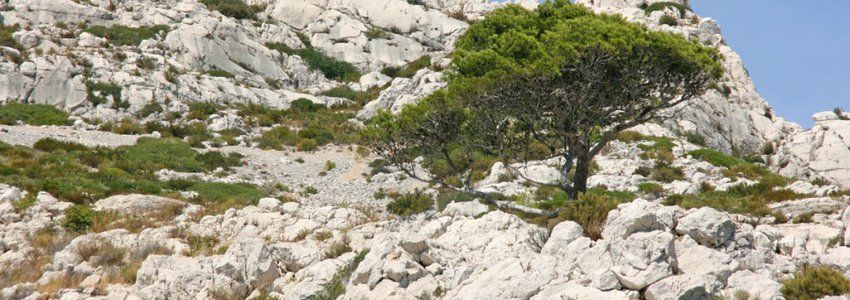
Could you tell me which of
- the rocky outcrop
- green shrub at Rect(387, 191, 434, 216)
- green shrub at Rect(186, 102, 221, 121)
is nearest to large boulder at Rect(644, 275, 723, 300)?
green shrub at Rect(387, 191, 434, 216)

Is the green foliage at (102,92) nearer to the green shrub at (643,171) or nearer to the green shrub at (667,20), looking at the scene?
the green shrub at (643,171)

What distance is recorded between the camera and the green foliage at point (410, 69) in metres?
56.9

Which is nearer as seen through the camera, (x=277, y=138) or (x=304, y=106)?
(x=277, y=138)

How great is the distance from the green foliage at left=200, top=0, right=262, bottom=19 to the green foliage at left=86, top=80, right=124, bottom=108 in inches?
874

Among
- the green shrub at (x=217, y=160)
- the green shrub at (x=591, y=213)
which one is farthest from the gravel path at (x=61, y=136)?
the green shrub at (x=591, y=213)

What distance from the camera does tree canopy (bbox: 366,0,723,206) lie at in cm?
1738

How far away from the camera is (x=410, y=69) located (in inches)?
2283

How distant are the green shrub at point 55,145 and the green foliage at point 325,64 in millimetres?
32070

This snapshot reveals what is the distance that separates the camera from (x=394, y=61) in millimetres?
64688

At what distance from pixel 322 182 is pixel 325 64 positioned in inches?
1348

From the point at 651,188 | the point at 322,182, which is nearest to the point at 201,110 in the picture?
the point at 322,182

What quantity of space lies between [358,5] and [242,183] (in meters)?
47.4

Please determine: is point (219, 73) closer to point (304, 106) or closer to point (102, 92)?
point (304, 106)

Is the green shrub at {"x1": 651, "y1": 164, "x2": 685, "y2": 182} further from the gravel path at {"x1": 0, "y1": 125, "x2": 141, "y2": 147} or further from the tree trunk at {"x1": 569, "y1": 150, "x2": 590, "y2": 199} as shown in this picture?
the gravel path at {"x1": 0, "y1": 125, "x2": 141, "y2": 147}
